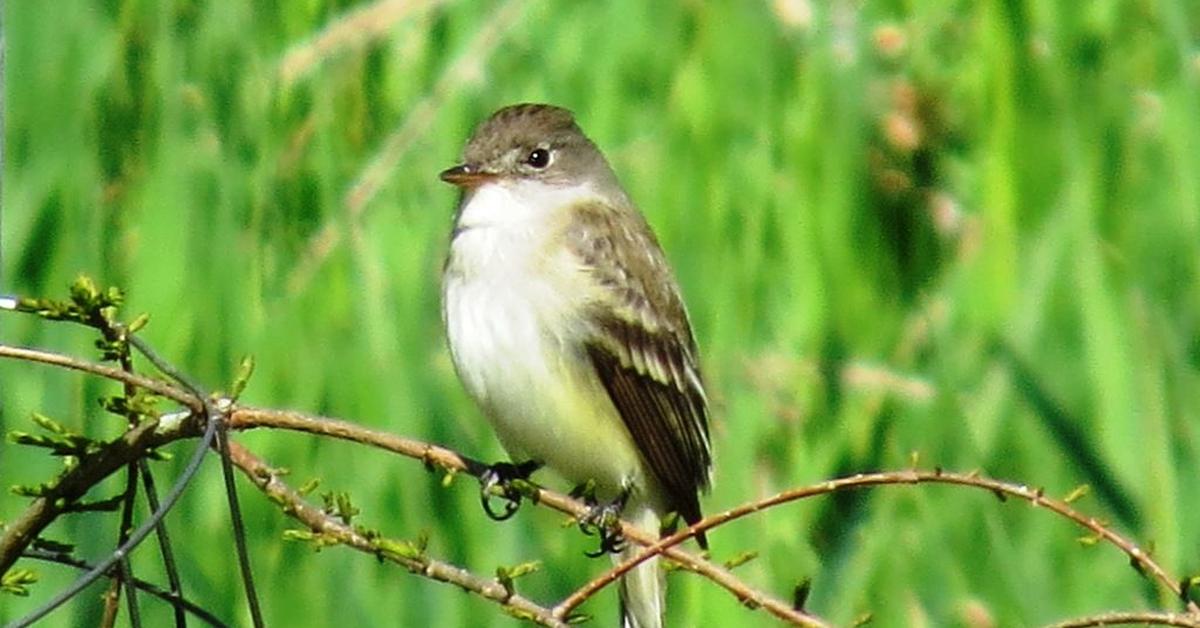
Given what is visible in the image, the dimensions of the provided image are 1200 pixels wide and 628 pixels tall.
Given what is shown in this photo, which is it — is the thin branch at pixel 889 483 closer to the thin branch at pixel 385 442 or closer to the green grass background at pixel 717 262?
the thin branch at pixel 385 442

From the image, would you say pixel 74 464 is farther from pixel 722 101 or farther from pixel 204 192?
pixel 722 101

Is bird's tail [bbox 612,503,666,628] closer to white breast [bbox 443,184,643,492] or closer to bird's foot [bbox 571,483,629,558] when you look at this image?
bird's foot [bbox 571,483,629,558]

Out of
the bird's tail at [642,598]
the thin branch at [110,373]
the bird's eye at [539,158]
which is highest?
the bird's eye at [539,158]

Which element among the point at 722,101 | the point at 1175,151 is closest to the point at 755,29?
the point at 722,101

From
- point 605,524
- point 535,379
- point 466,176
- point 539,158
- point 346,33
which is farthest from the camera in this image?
point 539,158

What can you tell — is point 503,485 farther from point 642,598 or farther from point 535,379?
point 642,598

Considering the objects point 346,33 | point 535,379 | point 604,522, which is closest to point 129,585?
point 604,522

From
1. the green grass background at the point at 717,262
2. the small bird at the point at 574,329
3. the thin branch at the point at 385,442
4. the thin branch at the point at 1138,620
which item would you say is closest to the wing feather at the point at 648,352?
the small bird at the point at 574,329
